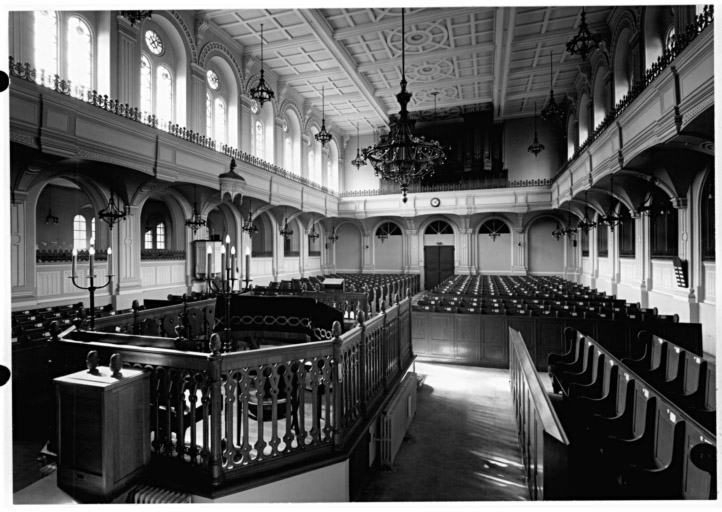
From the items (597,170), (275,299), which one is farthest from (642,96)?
(275,299)

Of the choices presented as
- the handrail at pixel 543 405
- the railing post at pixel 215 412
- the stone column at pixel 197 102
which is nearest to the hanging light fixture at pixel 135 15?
the railing post at pixel 215 412

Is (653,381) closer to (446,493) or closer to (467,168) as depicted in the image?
(446,493)

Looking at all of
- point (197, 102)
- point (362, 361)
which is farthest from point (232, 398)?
point (197, 102)

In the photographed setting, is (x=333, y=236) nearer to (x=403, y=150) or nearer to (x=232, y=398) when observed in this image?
(x=403, y=150)

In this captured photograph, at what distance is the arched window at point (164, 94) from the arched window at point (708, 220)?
12.3 meters

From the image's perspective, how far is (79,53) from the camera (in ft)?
25.4

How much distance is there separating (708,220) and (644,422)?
6576 millimetres

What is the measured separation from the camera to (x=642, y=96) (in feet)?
21.7

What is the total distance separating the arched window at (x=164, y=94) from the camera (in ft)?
32.7

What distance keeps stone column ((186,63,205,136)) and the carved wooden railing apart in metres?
8.99

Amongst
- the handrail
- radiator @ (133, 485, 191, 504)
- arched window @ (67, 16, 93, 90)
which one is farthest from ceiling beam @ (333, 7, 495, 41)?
radiator @ (133, 485, 191, 504)

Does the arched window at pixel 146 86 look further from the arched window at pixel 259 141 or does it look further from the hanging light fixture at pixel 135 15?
the hanging light fixture at pixel 135 15

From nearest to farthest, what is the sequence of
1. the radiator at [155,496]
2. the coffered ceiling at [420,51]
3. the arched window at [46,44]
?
1. the radiator at [155,496]
2. the arched window at [46,44]
3. the coffered ceiling at [420,51]

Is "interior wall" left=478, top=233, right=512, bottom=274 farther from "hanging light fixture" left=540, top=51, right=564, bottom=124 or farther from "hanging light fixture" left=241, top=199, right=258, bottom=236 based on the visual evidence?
"hanging light fixture" left=241, top=199, right=258, bottom=236
